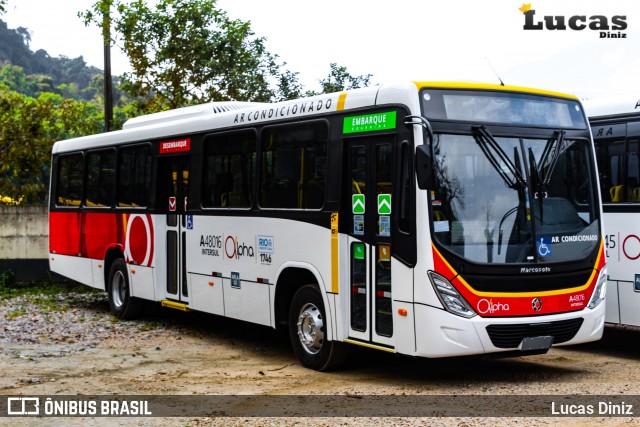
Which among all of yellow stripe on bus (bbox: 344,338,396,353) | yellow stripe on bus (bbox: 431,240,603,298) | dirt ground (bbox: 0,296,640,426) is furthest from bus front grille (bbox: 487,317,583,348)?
yellow stripe on bus (bbox: 344,338,396,353)

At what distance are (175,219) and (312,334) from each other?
409 centimetres

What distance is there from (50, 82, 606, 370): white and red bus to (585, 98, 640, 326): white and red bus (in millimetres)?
1122

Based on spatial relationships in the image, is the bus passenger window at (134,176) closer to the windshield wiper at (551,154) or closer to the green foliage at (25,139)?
the windshield wiper at (551,154)

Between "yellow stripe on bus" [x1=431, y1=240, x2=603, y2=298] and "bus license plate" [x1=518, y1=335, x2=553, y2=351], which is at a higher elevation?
"yellow stripe on bus" [x1=431, y1=240, x2=603, y2=298]

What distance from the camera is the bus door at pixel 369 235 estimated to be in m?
9.96

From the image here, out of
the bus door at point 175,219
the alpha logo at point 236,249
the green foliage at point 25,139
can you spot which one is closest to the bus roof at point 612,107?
the alpha logo at point 236,249

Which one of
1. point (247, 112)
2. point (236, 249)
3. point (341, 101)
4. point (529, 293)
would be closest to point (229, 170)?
point (247, 112)

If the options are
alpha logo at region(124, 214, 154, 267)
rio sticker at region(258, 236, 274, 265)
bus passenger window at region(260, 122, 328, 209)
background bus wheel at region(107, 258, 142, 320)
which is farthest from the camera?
background bus wheel at region(107, 258, 142, 320)

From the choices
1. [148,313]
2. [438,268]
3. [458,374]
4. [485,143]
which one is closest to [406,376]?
[458,374]

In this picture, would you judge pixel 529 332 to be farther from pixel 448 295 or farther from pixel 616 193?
pixel 616 193

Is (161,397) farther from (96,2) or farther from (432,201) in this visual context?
(96,2)

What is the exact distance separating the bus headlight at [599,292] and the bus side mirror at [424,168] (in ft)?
7.54

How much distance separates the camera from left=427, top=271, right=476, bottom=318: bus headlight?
945cm

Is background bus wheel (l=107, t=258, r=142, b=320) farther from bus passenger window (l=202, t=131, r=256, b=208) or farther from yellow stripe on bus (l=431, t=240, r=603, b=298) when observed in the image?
yellow stripe on bus (l=431, t=240, r=603, b=298)
